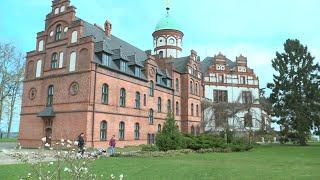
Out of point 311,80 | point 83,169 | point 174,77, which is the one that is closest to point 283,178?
point 83,169

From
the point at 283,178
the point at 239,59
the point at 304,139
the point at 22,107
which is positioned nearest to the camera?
the point at 283,178

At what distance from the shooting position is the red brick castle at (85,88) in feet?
103

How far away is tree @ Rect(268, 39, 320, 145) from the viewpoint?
150ft

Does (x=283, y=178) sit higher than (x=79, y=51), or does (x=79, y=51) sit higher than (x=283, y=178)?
(x=79, y=51)

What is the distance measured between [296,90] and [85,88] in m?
30.4

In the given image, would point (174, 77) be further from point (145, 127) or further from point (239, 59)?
point (239, 59)

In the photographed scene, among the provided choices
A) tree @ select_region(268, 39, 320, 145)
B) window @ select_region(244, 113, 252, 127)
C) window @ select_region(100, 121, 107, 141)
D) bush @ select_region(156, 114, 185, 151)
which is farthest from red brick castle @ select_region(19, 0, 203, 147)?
tree @ select_region(268, 39, 320, 145)

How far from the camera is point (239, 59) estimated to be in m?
61.2

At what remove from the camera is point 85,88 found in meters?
31.2

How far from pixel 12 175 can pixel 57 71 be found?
22328 mm

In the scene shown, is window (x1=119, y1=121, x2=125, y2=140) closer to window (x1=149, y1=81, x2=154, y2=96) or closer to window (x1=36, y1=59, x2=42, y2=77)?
window (x1=149, y1=81, x2=154, y2=96)

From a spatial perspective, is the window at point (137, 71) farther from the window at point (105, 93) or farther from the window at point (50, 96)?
the window at point (50, 96)

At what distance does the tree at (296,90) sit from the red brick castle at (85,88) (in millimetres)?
17814

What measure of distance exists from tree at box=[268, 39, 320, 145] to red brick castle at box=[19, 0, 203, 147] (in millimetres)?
17814
